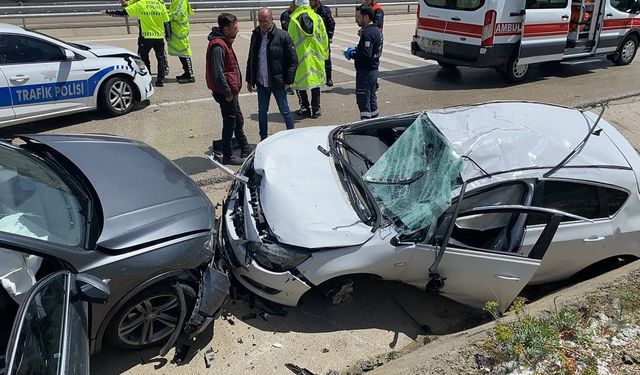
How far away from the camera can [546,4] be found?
10148 mm

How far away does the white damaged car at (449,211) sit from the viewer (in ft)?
12.5

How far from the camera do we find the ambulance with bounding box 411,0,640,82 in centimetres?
980

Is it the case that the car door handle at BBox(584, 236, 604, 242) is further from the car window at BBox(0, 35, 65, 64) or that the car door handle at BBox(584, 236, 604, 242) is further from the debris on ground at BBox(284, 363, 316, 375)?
the car window at BBox(0, 35, 65, 64)

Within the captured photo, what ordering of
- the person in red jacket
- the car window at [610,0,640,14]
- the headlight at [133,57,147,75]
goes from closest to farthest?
the person in red jacket, the headlight at [133,57,147,75], the car window at [610,0,640,14]

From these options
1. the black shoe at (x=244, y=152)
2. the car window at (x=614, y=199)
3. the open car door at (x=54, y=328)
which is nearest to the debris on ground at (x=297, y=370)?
the open car door at (x=54, y=328)

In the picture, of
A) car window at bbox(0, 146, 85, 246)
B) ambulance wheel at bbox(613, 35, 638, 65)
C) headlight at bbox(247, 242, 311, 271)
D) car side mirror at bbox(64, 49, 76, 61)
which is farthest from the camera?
ambulance wheel at bbox(613, 35, 638, 65)

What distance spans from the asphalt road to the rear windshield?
1.53 meters

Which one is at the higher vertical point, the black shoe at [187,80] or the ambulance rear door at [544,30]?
the ambulance rear door at [544,30]

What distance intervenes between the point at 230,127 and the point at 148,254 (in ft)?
10.4

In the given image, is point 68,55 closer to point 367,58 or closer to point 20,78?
point 20,78

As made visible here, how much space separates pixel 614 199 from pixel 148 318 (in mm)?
3676

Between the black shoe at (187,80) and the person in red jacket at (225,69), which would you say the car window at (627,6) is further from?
the person in red jacket at (225,69)

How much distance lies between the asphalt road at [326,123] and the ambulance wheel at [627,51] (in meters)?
0.24

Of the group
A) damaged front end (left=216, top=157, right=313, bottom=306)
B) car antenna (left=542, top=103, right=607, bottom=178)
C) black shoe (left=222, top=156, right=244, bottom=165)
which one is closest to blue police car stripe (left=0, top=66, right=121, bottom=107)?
black shoe (left=222, top=156, right=244, bottom=165)
